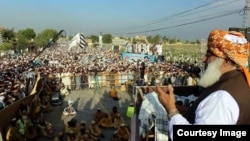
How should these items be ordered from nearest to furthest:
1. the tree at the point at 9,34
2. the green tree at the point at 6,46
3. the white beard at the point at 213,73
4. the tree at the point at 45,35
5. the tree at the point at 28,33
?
the white beard at the point at 213,73
the green tree at the point at 6,46
the tree at the point at 9,34
the tree at the point at 28,33
the tree at the point at 45,35

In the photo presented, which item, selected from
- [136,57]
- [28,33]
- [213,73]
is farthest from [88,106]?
[28,33]

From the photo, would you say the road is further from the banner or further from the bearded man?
the bearded man

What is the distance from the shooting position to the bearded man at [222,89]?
172 centimetres

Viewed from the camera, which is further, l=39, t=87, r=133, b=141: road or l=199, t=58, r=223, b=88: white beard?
l=39, t=87, r=133, b=141: road

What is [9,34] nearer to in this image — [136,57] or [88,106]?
[136,57]

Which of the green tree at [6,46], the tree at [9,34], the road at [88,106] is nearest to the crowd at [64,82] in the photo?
the road at [88,106]

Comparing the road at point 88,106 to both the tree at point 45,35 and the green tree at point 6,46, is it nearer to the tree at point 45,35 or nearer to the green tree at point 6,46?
the green tree at point 6,46

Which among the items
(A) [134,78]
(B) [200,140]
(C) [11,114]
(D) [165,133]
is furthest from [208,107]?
(A) [134,78]

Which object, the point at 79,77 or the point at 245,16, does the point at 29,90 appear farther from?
the point at 245,16

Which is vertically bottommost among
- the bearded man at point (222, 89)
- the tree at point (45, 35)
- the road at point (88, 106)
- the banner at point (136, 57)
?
the road at point (88, 106)

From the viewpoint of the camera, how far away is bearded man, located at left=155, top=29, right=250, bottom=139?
1719mm

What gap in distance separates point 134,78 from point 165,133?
16928mm

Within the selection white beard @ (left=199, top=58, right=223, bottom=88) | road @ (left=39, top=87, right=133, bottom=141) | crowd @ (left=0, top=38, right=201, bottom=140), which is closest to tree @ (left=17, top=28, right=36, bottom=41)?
crowd @ (left=0, top=38, right=201, bottom=140)

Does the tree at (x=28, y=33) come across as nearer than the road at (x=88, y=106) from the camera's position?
No
